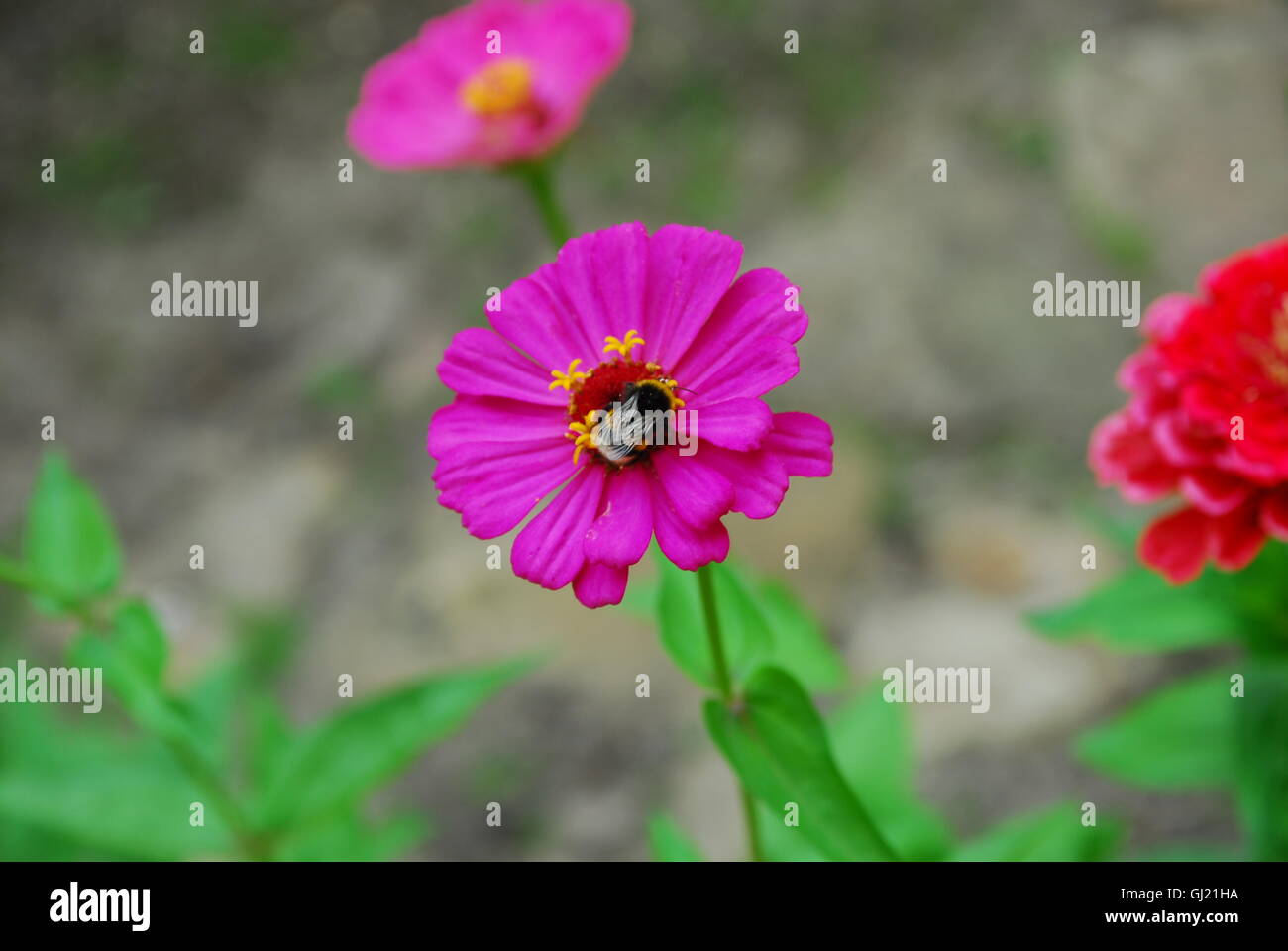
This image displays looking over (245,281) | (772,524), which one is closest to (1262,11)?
(772,524)

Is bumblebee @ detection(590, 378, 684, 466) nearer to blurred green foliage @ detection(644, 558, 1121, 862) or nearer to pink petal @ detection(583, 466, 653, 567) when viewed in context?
pink petal @ detection(583, 466, 653, 567)

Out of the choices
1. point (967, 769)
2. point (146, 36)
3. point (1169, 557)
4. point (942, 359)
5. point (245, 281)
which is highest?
point (146, 36)

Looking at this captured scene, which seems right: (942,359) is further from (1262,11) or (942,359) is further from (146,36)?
(146,36)

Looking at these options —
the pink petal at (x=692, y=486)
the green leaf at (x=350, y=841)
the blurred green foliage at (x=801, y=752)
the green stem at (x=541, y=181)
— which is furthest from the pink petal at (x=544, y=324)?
the green leaf at (x=350, y=841)

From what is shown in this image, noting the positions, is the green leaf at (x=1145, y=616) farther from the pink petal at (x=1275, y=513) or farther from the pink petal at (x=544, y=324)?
the pink petal at (x=544, y=324)

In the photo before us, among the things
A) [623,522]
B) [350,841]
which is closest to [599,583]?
[623,522]

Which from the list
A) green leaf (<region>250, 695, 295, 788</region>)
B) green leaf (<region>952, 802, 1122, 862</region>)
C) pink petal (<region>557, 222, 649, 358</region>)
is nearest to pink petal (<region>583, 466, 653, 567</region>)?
pink petal (<region>557, 222, 649, 358</region>)
